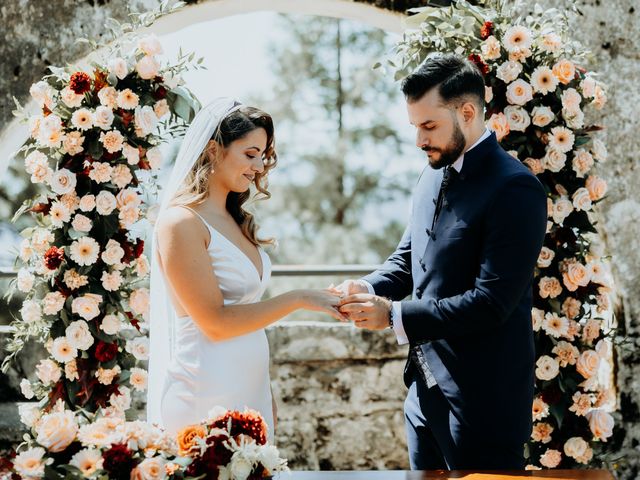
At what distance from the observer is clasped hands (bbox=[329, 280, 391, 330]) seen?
2928mm

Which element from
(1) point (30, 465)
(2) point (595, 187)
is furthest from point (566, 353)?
(1) point (30, 465)

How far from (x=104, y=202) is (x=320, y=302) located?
4.39ft

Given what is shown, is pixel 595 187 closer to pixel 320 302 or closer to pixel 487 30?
pixel 487 30

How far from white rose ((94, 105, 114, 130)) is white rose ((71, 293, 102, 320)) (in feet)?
2.67

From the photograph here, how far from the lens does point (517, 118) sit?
3.86 meters

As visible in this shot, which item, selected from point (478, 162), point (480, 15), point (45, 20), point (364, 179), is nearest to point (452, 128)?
point (478, 162)

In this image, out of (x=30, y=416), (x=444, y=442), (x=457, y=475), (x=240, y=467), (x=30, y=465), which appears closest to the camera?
(x=30, y=465)

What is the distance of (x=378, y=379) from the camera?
189 inches

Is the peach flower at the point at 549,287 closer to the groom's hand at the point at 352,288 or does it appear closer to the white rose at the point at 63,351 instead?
the groom's hand at the point at 352,288

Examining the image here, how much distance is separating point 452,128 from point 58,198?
202cm

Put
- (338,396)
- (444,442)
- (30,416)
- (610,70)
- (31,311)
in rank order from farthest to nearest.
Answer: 1. (338,396)
2. (610,70)
3. (31,311)
4. (30,416)
5. (444,442)

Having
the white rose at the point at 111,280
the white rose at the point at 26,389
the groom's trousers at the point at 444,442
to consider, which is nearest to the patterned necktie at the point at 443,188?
the groom's trousers at the point at 444,442

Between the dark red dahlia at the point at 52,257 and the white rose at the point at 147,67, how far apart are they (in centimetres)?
92

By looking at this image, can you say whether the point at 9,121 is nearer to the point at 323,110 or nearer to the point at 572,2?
the point at 572,2
